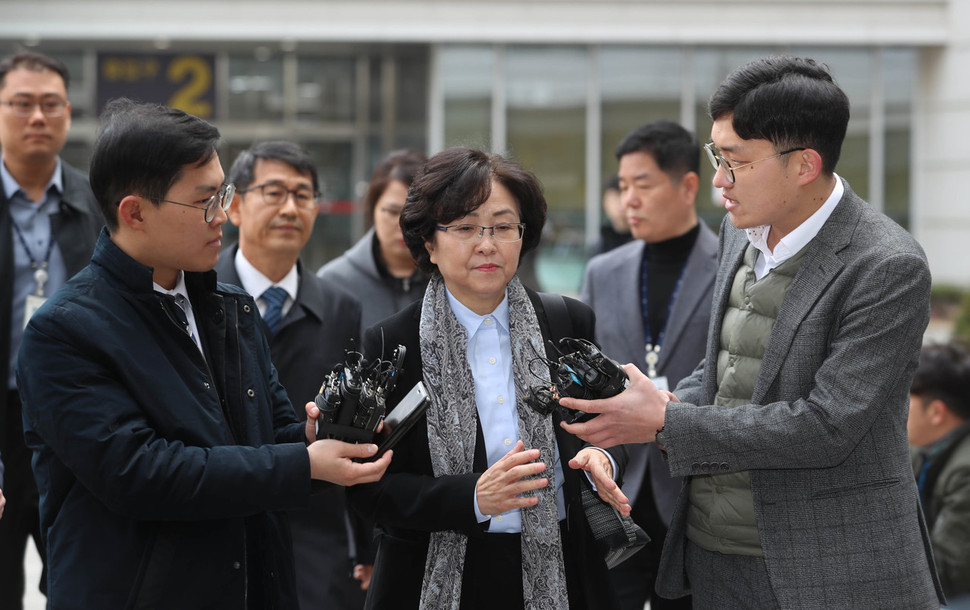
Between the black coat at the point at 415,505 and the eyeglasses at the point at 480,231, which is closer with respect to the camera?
the black coat at the point at 415,505

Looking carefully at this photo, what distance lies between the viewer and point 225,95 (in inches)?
614

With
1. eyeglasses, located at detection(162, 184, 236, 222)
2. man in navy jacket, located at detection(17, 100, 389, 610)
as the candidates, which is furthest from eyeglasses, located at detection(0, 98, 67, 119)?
eyeglasses, located at detection(162, 184, 236, 222)

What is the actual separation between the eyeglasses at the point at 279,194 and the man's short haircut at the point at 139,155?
1.70 meters

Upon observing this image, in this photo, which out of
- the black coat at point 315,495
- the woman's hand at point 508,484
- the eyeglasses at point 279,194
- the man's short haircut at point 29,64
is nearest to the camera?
the woman's hand at point 508,484

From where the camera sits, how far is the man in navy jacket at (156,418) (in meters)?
2.38

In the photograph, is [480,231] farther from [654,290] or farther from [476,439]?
[654,290]

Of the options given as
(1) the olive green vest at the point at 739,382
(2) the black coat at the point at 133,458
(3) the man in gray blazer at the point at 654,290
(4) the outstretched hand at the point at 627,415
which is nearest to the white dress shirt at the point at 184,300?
(2) the black coat at the point at 133,458

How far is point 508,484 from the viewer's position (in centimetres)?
267

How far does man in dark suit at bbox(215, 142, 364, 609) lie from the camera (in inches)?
162

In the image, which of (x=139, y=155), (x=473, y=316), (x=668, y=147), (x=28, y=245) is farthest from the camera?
(x=668, y=147)

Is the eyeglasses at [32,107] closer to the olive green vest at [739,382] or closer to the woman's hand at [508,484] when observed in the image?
the woman's hand at [508,484]

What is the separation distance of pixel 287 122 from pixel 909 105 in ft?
32.1

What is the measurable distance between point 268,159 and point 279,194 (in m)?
0.18

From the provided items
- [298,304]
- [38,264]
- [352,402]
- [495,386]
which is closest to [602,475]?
[495,386]
